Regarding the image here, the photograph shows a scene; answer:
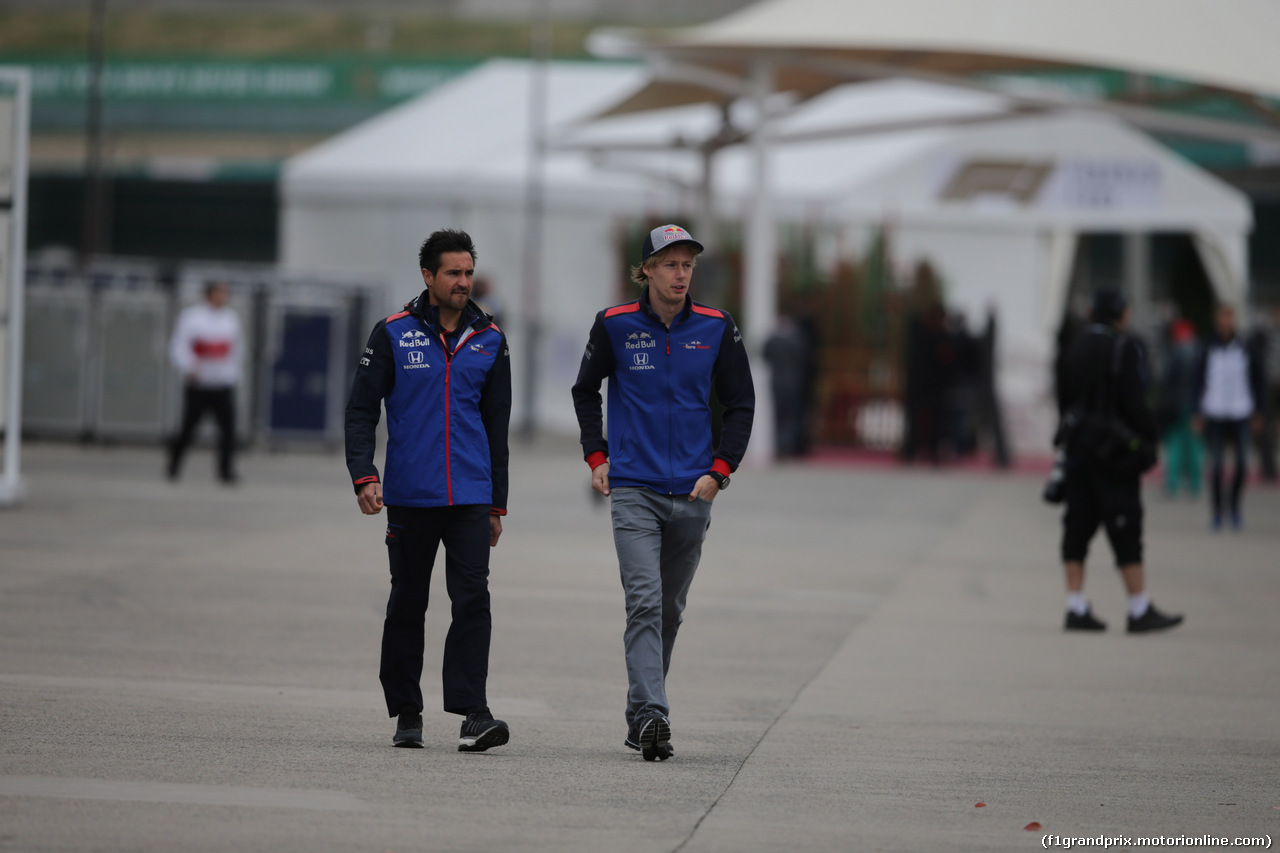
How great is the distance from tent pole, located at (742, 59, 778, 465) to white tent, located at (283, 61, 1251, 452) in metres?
1.79

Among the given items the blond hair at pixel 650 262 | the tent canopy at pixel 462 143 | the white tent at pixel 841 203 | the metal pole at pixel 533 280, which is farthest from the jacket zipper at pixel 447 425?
the tent canopy at pixel 462 143

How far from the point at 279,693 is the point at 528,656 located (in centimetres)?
164

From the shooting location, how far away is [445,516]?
6.42 metres

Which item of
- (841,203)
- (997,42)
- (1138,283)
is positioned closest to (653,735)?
(997,42)

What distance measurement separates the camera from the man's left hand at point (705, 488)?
6.43 meters

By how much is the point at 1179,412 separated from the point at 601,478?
13025mm

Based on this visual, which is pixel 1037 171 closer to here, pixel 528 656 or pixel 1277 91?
pixel 1277 91

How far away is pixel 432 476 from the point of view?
6320mm

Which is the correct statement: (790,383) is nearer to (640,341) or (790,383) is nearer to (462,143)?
(462,143)

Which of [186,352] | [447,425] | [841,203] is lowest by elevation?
[186,352]

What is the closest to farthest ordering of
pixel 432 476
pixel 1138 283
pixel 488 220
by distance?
pixel 432 476 → pixel 488 220 → pixel 1138 283

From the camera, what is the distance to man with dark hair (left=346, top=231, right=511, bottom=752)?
6324mm

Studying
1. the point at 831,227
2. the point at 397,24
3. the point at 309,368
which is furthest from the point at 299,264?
the point at 397,24

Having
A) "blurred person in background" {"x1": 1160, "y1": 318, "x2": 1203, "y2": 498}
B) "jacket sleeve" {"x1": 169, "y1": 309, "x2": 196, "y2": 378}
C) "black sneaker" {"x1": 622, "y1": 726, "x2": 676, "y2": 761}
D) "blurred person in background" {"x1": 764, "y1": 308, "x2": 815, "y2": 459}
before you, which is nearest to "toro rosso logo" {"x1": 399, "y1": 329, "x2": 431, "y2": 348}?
"black sneaker" {"x1": 622, "y1": 726, "x2": 676, "y2": 761}
